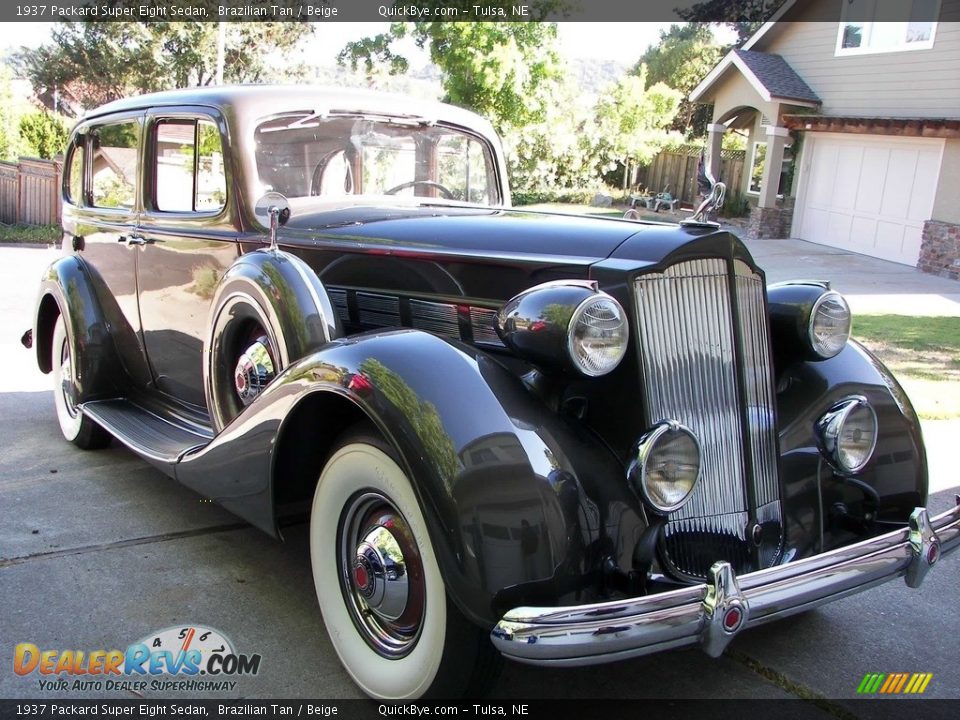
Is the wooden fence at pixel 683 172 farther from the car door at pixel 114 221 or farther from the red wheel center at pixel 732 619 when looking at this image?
the red wheel center at pixel 732 619

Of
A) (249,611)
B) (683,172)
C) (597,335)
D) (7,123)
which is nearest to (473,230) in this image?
(597,335)

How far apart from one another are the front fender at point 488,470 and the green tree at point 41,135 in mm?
17681

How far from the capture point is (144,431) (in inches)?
149

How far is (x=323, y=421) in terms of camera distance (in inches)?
104

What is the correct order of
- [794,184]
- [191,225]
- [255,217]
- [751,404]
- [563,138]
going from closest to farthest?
[751,404], [255,217], [191,225], [794,184], [563,138]

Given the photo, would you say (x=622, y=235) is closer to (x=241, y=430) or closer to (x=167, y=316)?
(x=241, y=430)

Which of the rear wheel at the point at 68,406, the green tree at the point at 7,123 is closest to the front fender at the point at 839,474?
the rear wheel at the point at 68,406

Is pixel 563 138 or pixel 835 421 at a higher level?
pixel 563 138

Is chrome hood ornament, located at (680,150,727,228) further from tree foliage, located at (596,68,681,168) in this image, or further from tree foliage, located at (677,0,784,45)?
tree foliage, located at (677,0,784,45)

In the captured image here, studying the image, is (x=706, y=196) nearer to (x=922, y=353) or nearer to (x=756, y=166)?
(x=922, y=353)

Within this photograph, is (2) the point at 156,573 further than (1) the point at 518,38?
No

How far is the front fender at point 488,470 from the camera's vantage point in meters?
1.98

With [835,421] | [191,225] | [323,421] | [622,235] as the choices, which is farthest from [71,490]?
[835,421]

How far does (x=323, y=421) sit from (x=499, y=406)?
2.39 feet
